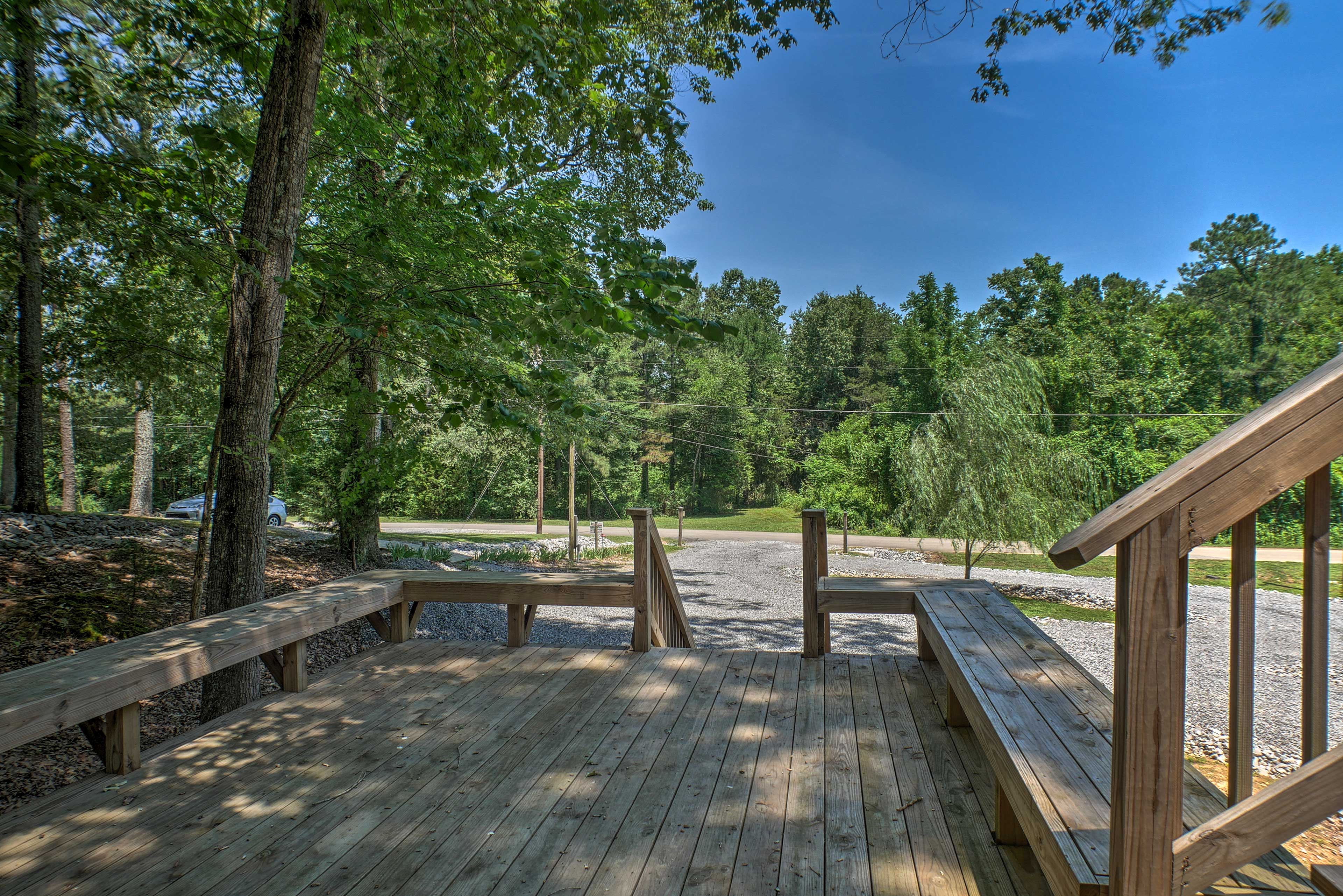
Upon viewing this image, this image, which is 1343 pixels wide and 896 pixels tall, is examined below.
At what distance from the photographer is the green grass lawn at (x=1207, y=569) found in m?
14.8

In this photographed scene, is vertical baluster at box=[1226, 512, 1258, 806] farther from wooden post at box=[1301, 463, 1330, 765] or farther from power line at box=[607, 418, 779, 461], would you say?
power line at box=[607, 418, 779, 461]

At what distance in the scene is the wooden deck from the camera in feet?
6.24

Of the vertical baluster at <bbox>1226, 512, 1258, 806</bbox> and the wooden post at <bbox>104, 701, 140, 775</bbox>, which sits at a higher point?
the vertical baluster at <bbox>1226, 512, 1258, 806</bbox>

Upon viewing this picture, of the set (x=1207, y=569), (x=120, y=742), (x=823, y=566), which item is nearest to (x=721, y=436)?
(x=1207, y=569)

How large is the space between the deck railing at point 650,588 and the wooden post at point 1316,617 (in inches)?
98.2

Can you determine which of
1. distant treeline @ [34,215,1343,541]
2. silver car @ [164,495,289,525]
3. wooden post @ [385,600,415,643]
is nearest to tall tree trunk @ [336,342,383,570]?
wooden post @ [385,600,415,643]

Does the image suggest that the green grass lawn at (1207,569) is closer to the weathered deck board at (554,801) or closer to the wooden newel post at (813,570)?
the wooden newel post at (813,570)

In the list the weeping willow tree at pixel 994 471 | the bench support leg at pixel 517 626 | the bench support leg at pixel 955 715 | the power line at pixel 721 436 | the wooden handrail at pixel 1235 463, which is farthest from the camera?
the power line at pixel 721 436

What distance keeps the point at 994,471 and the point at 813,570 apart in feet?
36.5

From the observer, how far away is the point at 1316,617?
122cm

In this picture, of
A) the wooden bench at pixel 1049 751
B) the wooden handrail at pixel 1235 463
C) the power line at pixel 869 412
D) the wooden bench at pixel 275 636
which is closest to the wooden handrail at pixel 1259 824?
the wooden bench at pixel 1049 751

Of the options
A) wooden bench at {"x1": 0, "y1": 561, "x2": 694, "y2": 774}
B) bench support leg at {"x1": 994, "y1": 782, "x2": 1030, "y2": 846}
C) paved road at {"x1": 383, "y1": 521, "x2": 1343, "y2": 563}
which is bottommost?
paved road at {"x1": 383, "y1": 521, "x2": 1343, "y2": 563}

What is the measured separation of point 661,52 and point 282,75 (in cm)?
577

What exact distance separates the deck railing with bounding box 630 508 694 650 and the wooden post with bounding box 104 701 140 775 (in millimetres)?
2122
